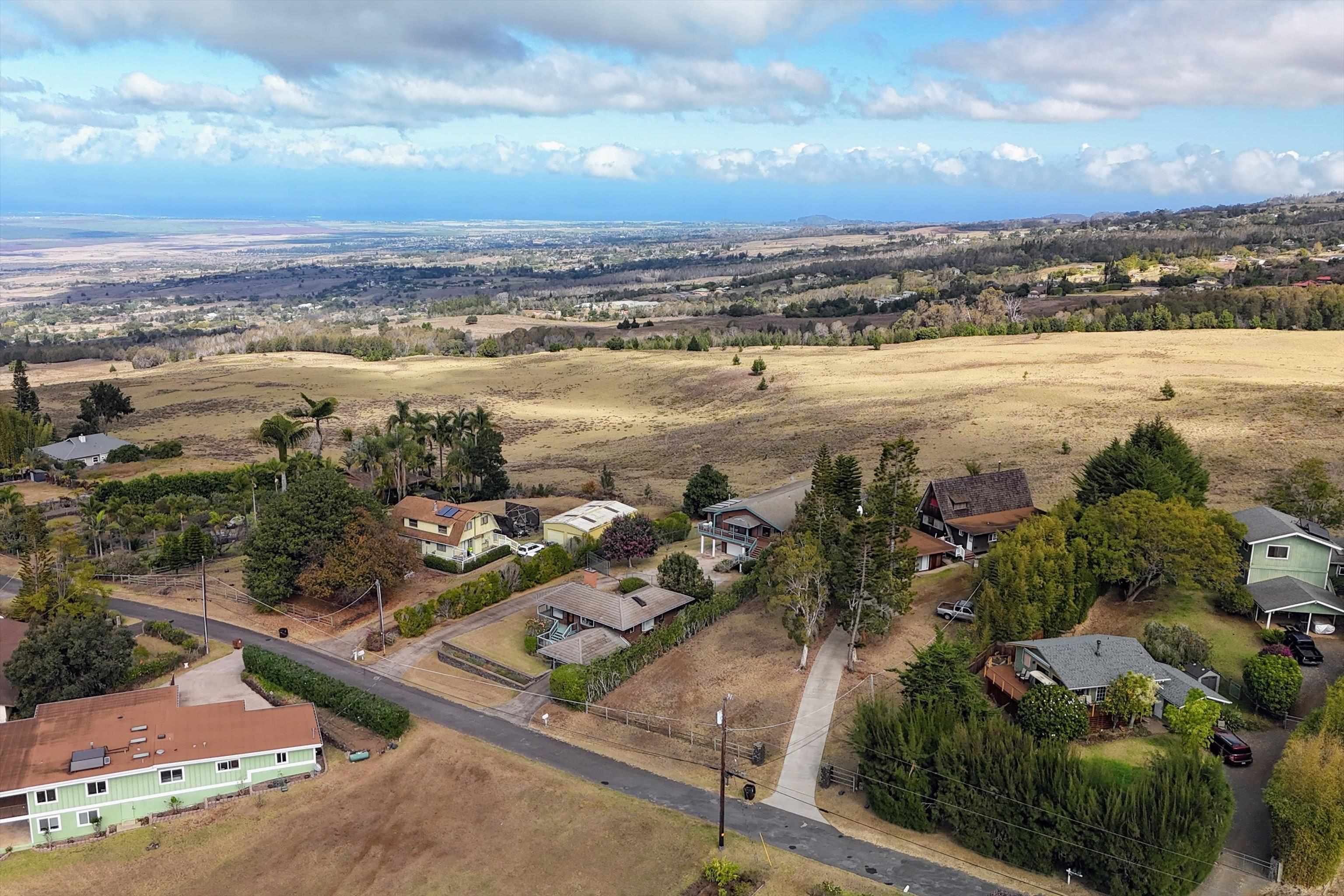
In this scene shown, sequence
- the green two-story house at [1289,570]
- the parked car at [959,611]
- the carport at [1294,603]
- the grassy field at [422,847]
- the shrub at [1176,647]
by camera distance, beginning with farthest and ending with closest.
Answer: the parked car at [959,611], the green two-story house at [1289,570], the carport at [1294,603], the shrub at [1176,647], the grassy field at [422,847]

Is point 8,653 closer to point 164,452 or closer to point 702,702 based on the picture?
point 702,702

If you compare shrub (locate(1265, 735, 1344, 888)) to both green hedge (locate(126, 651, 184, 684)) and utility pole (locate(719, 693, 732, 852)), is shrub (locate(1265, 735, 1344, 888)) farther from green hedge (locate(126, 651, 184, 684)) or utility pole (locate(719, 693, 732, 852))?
green hedge (locate(126, 651, 184, 684))

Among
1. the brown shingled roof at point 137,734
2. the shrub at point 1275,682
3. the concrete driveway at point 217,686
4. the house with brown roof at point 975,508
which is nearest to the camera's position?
the brown shingled roof at point 137,734

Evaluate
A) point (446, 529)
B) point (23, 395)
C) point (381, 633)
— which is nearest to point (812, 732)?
point (381, 633)

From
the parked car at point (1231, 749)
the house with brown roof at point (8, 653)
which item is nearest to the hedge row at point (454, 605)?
the house with brown roof at point (8, 653)

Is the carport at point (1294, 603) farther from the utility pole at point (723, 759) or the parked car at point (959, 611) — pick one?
the utility pole at point (723, 759)
